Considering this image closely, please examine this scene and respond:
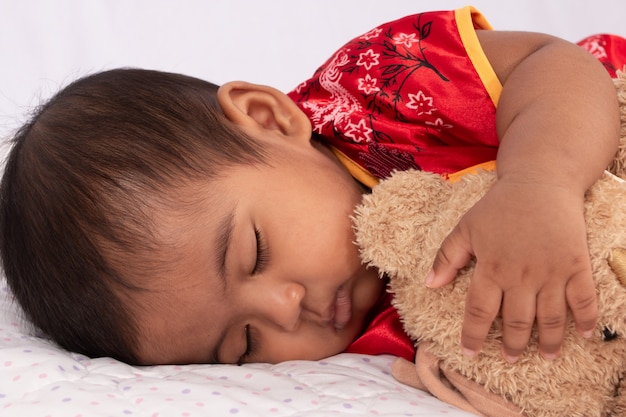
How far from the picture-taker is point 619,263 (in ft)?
2.91

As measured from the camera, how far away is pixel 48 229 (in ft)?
3.63

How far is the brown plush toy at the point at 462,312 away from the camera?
2.98 ft

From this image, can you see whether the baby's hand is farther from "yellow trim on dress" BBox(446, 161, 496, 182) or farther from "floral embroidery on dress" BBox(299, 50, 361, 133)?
"floral embroidery on dress" BBox(299, 50, 361, 133)

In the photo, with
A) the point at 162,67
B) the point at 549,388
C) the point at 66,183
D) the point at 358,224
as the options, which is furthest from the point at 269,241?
the point at 162,67

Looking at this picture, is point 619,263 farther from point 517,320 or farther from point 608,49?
point 608,49

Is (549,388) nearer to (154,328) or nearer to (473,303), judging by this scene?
(473,303)

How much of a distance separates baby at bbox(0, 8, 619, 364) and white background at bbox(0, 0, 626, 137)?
85 cm

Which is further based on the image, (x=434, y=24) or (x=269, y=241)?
(x=434, y=24)

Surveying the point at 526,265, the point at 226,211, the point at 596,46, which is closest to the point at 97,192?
the point at 226,211

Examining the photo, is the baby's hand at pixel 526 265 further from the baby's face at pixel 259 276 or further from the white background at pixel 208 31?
the white background at pixel 208 31

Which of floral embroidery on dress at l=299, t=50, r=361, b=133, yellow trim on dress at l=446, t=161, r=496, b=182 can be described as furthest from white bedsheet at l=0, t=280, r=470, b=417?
floral embroidery on dress at l=299, t=50, r=361, b=133

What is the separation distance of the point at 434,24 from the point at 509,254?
1.85 ft

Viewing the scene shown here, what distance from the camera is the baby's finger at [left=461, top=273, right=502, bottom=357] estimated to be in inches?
36.2

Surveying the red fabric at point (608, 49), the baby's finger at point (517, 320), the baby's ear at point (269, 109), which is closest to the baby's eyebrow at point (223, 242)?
the baby's ear at point (269, 109)
